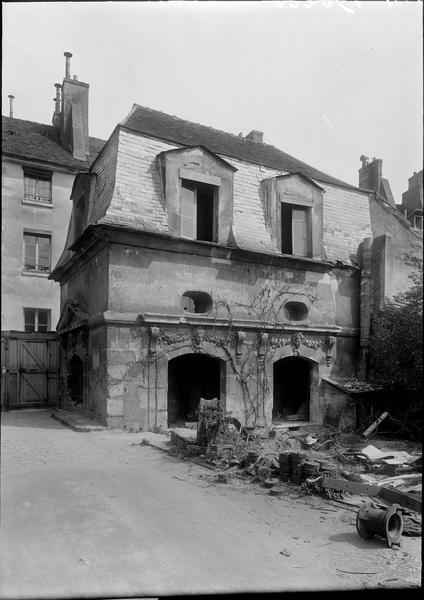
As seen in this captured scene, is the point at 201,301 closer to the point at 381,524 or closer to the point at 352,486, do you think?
the point at 352,486

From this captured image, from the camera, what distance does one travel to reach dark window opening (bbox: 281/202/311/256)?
13.1m

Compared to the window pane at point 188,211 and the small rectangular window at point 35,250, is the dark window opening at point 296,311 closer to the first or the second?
the window pane at point 188,211

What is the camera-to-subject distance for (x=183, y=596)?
3.54 m

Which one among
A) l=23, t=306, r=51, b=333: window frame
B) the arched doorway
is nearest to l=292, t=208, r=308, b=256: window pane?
the arched doorway

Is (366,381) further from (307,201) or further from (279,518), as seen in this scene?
(279,518)

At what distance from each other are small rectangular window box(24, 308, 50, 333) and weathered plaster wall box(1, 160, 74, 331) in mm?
224

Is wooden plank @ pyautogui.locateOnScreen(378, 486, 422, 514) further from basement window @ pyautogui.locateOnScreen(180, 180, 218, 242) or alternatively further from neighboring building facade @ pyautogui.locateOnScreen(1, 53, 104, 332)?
neighboring building facade @ pyautogui.locateOnScreen(1, 53, 104, 332)

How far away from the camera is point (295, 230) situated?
43.7 feet

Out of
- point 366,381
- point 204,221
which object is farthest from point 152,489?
point 366,381

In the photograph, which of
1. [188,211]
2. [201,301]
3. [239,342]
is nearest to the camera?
[188,211]

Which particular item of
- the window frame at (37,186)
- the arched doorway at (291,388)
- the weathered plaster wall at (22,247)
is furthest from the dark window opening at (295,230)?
the weathered plaster wall at (22,247)

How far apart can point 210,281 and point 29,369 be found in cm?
910

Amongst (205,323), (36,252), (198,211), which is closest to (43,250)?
(36,252)

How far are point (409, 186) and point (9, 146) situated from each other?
11508mm
